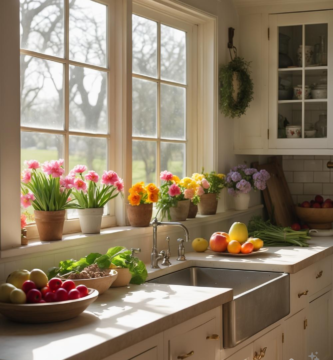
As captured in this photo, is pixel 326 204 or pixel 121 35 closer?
pixel 121 35

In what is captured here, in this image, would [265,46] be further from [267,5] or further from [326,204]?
[326,204]

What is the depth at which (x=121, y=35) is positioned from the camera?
3.29 m

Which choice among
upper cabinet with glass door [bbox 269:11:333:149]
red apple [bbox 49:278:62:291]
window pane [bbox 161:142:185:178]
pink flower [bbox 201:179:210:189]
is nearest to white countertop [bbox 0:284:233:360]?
red apple [bbox 49:278:62:291]

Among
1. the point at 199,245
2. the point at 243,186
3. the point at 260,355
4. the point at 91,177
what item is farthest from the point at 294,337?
the point at 91,177

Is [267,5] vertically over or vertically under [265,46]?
over

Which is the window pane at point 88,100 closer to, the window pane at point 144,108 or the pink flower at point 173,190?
the window pane at point 144,108

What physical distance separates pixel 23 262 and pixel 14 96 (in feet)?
2.21

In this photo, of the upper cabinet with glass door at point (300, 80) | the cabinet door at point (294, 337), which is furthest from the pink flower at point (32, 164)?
the upper cabinet with glass door at point (300, 80)

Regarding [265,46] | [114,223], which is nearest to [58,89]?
[114,223]

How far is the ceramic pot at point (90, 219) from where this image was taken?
2896mm

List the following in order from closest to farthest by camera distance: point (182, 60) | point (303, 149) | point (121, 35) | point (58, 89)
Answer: point (58, 89), point (121, 35), point (182, 60), point (303, 149)

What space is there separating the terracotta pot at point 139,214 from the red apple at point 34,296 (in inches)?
49.2

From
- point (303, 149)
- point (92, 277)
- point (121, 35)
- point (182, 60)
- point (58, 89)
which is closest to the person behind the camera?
point (92, 277)

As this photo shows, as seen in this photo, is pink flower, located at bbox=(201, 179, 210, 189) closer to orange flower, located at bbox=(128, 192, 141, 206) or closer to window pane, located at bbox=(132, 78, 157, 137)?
window pane, located at bbox=(132, 78, 157, 137)
